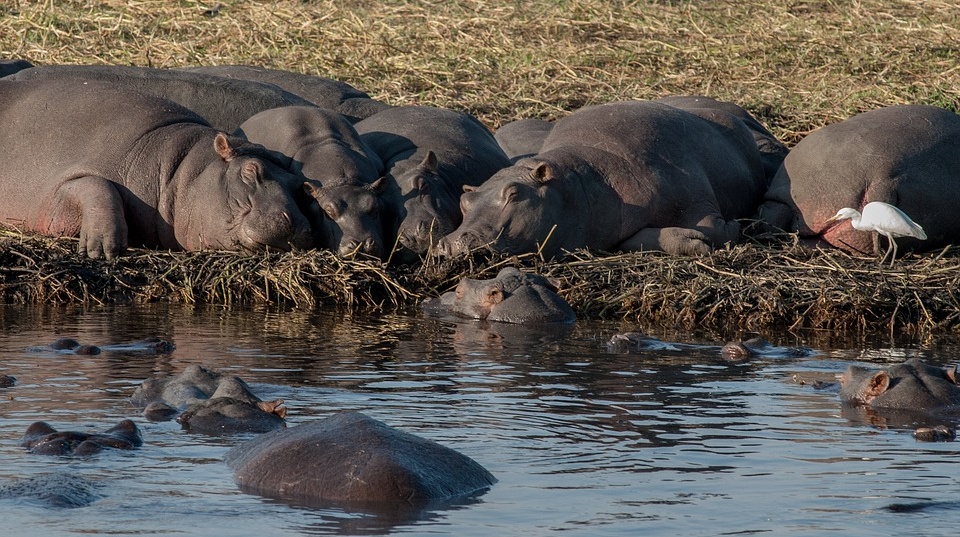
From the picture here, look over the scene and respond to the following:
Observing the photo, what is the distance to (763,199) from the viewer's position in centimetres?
1194

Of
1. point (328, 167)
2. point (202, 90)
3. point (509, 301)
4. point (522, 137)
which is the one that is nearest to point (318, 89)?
point (202, 90)

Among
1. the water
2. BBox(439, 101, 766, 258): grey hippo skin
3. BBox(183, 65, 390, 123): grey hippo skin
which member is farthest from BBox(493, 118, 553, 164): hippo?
the water

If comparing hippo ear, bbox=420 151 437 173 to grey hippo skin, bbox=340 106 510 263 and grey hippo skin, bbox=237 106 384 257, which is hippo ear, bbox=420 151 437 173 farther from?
grey hippo skin, bbox=237 106 384 257

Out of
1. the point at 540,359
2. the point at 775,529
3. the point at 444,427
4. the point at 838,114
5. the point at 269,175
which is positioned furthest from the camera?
the point at 838,114

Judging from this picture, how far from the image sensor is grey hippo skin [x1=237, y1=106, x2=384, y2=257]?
1038 cm

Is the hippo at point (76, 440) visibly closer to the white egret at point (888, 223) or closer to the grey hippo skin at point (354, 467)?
the grey hippo skin at point (354, 467)

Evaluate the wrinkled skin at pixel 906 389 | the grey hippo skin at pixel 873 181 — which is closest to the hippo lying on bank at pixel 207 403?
the wrinkled skin at pixel 906 389

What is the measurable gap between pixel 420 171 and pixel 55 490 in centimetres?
582

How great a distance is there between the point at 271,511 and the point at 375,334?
398 cm

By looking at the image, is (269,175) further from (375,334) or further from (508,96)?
(508,96)

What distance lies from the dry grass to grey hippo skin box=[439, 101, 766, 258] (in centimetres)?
25

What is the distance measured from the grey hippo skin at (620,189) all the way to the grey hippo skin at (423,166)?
256mm

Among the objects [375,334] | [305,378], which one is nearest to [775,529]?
[305,378]

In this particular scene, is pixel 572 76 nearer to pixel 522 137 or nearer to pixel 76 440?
pixel 522 137
